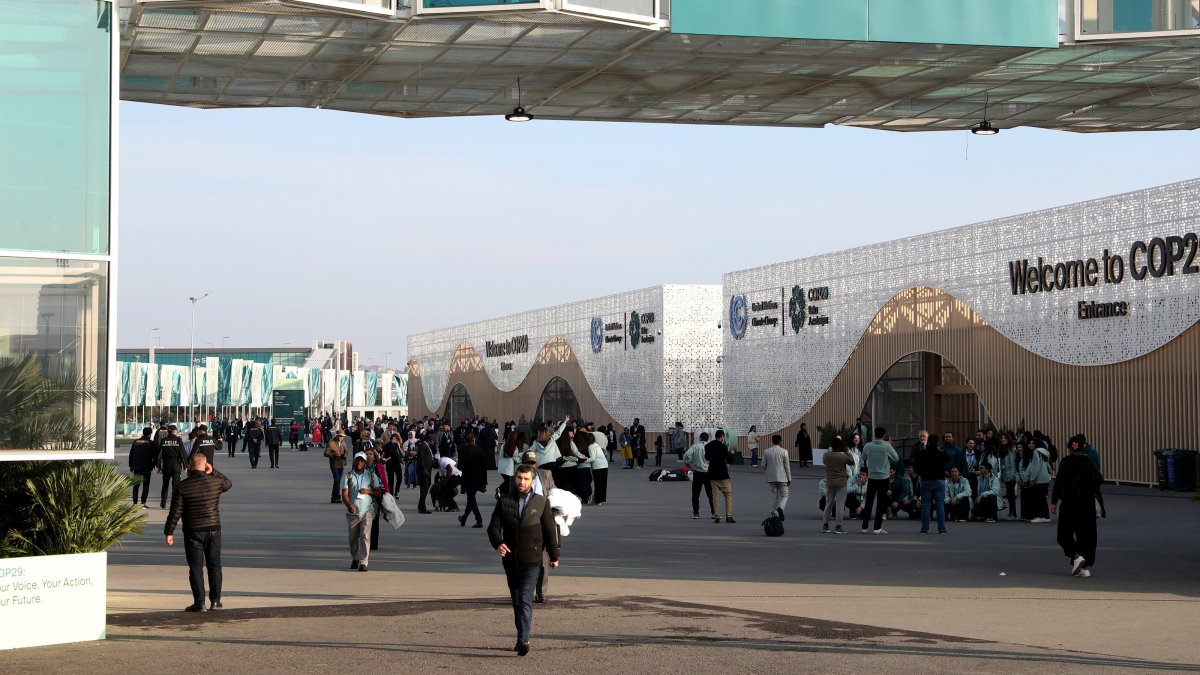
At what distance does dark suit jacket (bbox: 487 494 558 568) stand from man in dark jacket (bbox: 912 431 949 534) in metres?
12.2

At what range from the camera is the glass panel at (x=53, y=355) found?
39.6 feet

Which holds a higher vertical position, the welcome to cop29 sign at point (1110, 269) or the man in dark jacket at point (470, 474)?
the welcome to cop29 sign at point (1110, 269)

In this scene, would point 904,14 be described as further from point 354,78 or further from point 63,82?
point 63,82

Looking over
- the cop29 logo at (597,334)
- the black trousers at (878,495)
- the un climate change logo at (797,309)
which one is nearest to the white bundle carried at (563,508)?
the black trousers at (878,495)

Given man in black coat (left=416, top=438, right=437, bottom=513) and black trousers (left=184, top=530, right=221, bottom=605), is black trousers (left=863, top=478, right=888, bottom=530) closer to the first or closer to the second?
man in black coat (left=416, top=438, right=437, bottom=513)

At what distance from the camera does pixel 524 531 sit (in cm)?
1188

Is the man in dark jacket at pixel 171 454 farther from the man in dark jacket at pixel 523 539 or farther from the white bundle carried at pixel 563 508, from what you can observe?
the man in dark jacket at pixel 523 539

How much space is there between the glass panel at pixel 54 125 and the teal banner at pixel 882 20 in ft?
17.7

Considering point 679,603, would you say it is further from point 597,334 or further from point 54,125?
point 597,334

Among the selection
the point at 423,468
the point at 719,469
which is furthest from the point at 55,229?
the point at 423,468

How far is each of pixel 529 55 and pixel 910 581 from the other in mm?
7130

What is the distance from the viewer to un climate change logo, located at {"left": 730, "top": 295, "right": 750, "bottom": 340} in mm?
58719

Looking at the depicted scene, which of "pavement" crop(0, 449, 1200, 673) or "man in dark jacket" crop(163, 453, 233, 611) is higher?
"man in dark jacket" crop(163, 453, 233, 611)

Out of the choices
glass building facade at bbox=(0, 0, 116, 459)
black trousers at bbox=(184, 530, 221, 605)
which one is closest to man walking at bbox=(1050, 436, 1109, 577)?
black trousers at bbox=(184, 530, 221, 605)
